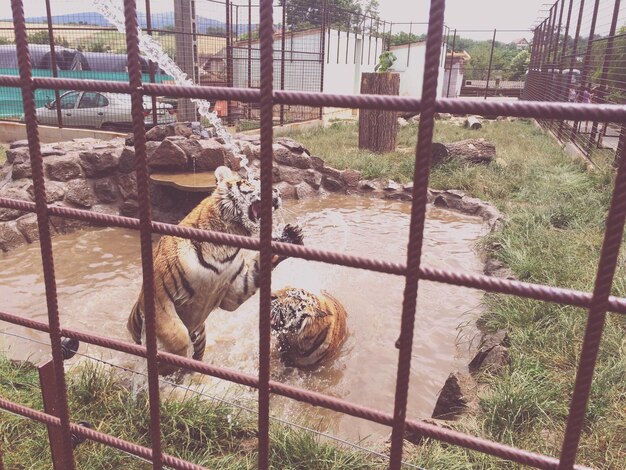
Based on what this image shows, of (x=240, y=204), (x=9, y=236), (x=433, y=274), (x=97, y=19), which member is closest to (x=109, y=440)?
(x=433, y=274)

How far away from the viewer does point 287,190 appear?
25.2ft

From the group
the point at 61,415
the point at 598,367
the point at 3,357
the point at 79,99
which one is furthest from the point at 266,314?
the point at 79,99

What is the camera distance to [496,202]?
22.9 feet

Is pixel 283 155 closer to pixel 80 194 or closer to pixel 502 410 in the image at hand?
pixel 80 194

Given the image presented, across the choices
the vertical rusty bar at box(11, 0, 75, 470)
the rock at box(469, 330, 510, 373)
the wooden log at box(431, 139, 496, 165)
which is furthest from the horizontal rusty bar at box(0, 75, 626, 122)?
the wooden log at box(431, 139, 496, 165)

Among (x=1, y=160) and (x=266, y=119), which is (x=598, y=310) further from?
(x=1, y=160)

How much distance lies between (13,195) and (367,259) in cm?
548

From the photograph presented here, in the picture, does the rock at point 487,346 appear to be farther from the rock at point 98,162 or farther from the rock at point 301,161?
the rock at point 301,161

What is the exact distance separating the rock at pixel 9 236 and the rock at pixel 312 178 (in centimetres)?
381

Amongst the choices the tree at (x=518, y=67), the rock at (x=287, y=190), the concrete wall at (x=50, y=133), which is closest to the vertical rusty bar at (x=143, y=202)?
the rock at (x=287, y=190)

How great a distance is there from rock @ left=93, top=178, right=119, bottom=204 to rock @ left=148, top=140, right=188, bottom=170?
556mm

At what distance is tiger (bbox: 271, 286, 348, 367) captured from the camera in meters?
3.43

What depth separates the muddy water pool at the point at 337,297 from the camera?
3271mm

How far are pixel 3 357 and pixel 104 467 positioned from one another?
115cm
